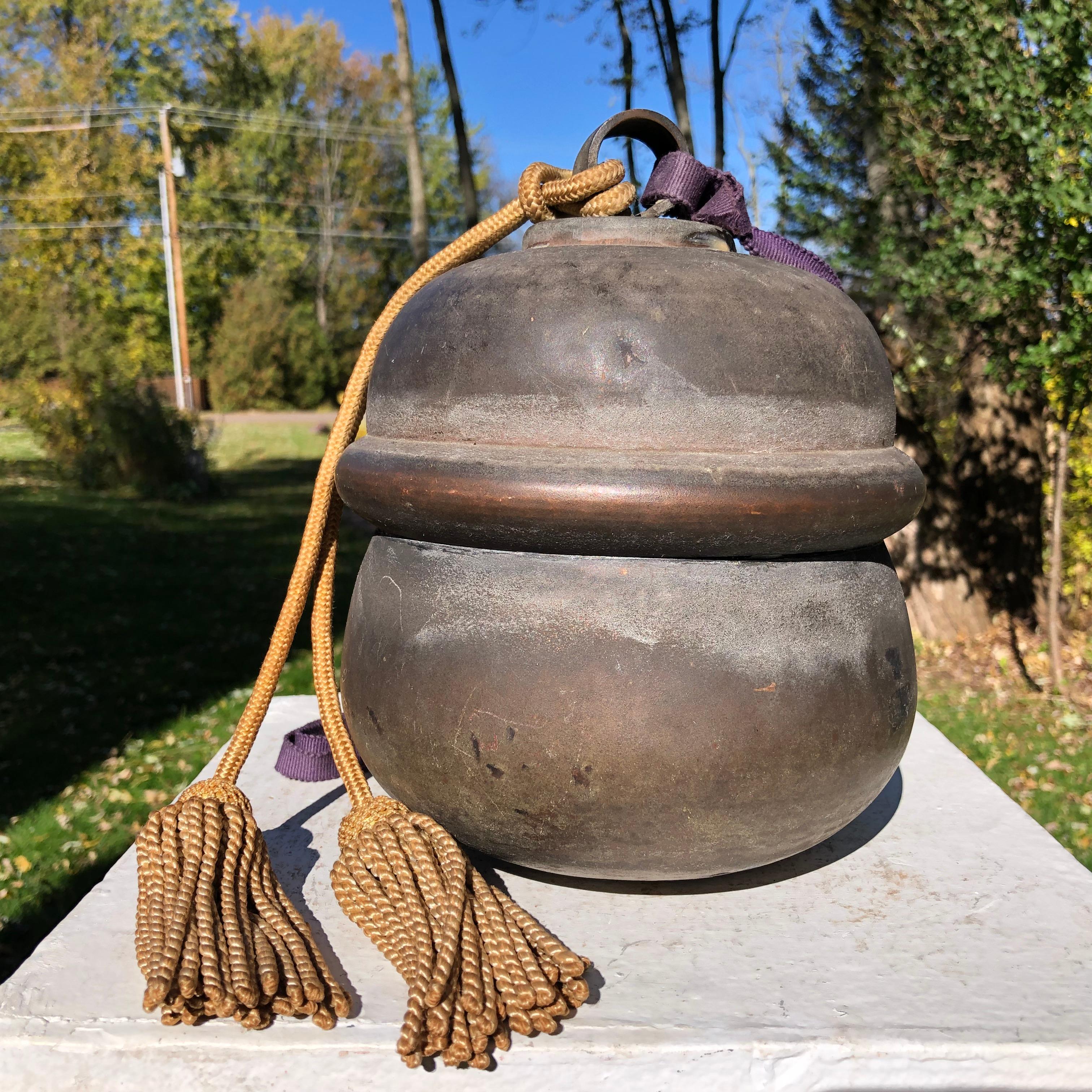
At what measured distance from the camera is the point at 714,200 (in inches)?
76.6

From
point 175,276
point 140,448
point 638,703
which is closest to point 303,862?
point 638,703

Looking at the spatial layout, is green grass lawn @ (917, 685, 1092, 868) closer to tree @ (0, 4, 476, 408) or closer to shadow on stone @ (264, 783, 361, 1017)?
shadow on stone @ (264, 783, 361, 1017)

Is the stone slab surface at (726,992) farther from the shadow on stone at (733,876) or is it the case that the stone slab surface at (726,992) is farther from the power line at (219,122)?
the power line at (219,122)

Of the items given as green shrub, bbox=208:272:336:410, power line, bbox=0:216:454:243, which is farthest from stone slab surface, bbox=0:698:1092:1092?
green shrub, bbox=208:272:336:410

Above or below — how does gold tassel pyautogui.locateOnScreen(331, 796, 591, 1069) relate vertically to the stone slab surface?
above

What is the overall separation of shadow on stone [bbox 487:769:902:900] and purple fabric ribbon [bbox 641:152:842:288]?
1.14 m

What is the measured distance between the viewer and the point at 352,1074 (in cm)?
138

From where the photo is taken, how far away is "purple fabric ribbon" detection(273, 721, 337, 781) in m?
2.31

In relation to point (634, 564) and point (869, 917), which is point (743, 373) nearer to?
point (634, 564)

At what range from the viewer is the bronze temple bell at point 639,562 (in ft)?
5.03

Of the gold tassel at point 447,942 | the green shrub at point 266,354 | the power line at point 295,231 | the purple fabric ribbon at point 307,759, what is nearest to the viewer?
the gold tassel at point 447,942

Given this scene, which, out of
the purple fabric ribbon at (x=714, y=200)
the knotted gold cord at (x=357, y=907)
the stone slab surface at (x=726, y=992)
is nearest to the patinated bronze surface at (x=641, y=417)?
the purple fabric ribbon at (x=714, y=200)

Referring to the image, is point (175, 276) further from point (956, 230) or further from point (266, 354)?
point (956, 230)

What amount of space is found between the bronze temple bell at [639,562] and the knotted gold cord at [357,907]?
0.14 m
